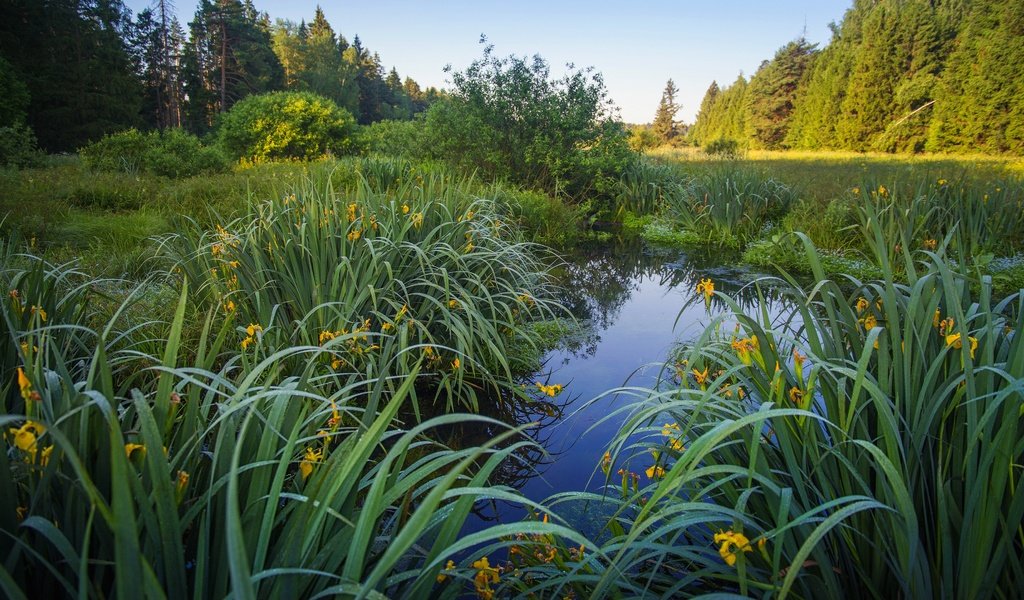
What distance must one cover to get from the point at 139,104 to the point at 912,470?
33996 millimetres

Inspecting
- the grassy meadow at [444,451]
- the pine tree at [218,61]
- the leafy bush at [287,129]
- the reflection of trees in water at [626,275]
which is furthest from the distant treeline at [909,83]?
the pine tree at [218,61]

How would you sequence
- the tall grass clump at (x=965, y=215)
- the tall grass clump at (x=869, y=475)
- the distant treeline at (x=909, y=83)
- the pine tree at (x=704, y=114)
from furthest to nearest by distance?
the pine tree at (x=704, y=114)
the distant treeline at (x=909, y=83)
the tall grass clump at (x=965, y=215)
the tall grass clump at (x=869, y=475)

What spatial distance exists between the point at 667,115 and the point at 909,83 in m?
35.6

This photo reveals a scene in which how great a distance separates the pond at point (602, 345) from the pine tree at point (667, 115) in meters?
51.7

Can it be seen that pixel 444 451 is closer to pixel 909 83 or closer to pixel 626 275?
pixel 626 275

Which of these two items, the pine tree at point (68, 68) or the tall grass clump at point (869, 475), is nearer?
the tall grass clump at point (869, 475)

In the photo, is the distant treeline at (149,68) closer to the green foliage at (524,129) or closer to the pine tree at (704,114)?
the green foliage at (524,129)

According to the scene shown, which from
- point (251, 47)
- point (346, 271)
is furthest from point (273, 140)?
point (251, 47)

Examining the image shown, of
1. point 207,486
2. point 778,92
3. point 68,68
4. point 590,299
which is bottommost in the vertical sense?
point 590,299

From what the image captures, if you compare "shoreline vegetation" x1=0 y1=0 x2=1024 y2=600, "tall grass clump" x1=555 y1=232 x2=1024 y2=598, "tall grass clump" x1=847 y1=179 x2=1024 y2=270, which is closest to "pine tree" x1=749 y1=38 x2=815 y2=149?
"shoreline vegetation" x1=0 y1=0 x2=1024 y2=600

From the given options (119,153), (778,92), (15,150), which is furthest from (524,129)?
(778,92)

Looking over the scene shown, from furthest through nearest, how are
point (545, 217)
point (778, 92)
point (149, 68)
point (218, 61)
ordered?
point (778, 92)
point (218, 61)
point (149, 68)
point (545, 217)

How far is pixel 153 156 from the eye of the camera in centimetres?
1076

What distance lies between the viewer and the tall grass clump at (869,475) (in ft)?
3.62
